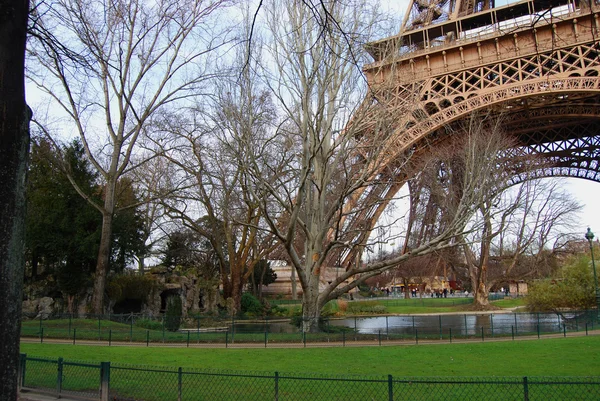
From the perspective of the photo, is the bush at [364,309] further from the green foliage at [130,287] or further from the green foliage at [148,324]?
the green foliage at [148,324]

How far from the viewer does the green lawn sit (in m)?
11.7

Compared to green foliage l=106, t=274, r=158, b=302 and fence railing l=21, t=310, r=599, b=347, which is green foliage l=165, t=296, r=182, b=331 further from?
green foliage l=106, t=274, r=158, b=302

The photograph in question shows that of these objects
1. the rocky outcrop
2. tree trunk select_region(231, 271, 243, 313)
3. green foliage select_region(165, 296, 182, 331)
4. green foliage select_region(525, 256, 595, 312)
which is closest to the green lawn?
green foliage select_region(165, 296, 182, 331)

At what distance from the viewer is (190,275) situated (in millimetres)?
34188

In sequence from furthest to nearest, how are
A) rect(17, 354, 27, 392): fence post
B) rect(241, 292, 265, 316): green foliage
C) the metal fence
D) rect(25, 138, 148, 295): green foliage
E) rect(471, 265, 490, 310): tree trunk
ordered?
rect(471, 265, 490, 310): tree trunk → rect(241, 292, 265, 316): green foliage → rect(25, 138, 148, 295): green foliage → rect(17, 354, 27, 392): fence post → the metal fence

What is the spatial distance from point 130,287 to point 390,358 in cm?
1985

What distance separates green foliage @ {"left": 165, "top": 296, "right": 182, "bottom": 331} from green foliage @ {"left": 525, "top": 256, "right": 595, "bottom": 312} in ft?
69.9

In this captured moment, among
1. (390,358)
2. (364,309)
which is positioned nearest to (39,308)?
(390,358)

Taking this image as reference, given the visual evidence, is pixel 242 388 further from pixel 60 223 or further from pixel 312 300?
pixel 60 223

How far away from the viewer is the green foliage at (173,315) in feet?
71.6

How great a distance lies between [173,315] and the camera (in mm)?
22297

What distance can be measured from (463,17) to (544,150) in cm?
1578

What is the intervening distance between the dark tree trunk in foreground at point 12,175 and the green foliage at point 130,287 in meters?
25.0

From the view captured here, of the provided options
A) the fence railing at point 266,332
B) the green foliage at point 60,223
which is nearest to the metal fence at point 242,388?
the fence railing at point 266,332
